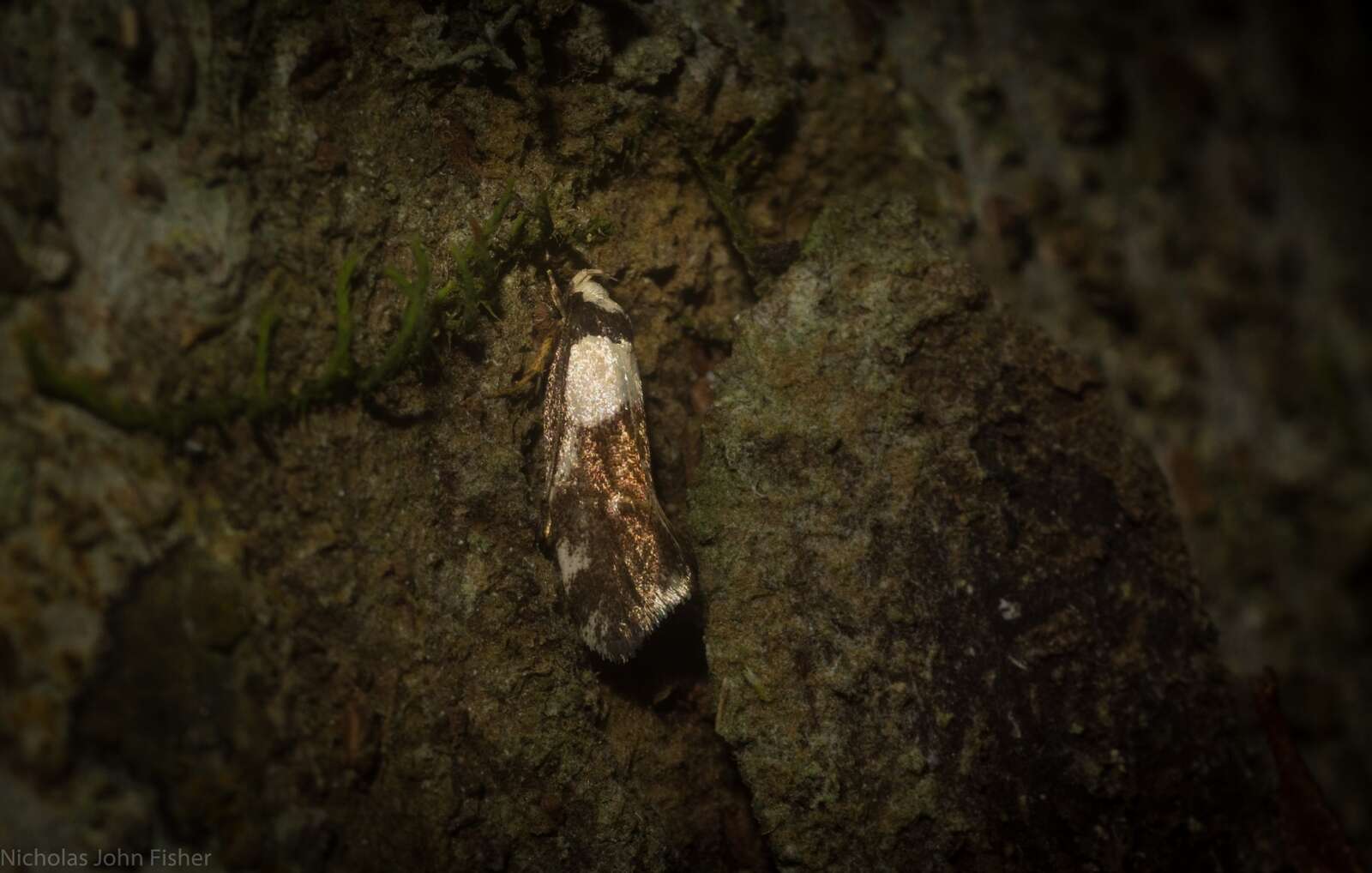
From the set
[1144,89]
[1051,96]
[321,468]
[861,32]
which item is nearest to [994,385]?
[861,32]

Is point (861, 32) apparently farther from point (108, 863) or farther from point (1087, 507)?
point (108, 863)

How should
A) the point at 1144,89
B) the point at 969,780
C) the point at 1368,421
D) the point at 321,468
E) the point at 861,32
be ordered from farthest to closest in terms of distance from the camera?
the point at 1368,421
the point at 1144,89
the point at 861,32
the point at 321,468
the point at 969,780

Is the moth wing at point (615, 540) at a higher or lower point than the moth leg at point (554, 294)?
lower

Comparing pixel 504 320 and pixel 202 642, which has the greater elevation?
pixel 504 320

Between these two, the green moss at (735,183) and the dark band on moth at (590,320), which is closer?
the dark band on moth at (590,320)

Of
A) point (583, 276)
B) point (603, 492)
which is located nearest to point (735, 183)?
point (583, 276)

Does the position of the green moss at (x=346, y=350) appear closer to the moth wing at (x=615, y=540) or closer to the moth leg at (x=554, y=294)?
the moth leg at (x=554, y=294)

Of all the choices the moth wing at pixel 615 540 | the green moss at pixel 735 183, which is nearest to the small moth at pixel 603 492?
the moth wing at pixel 615 540
